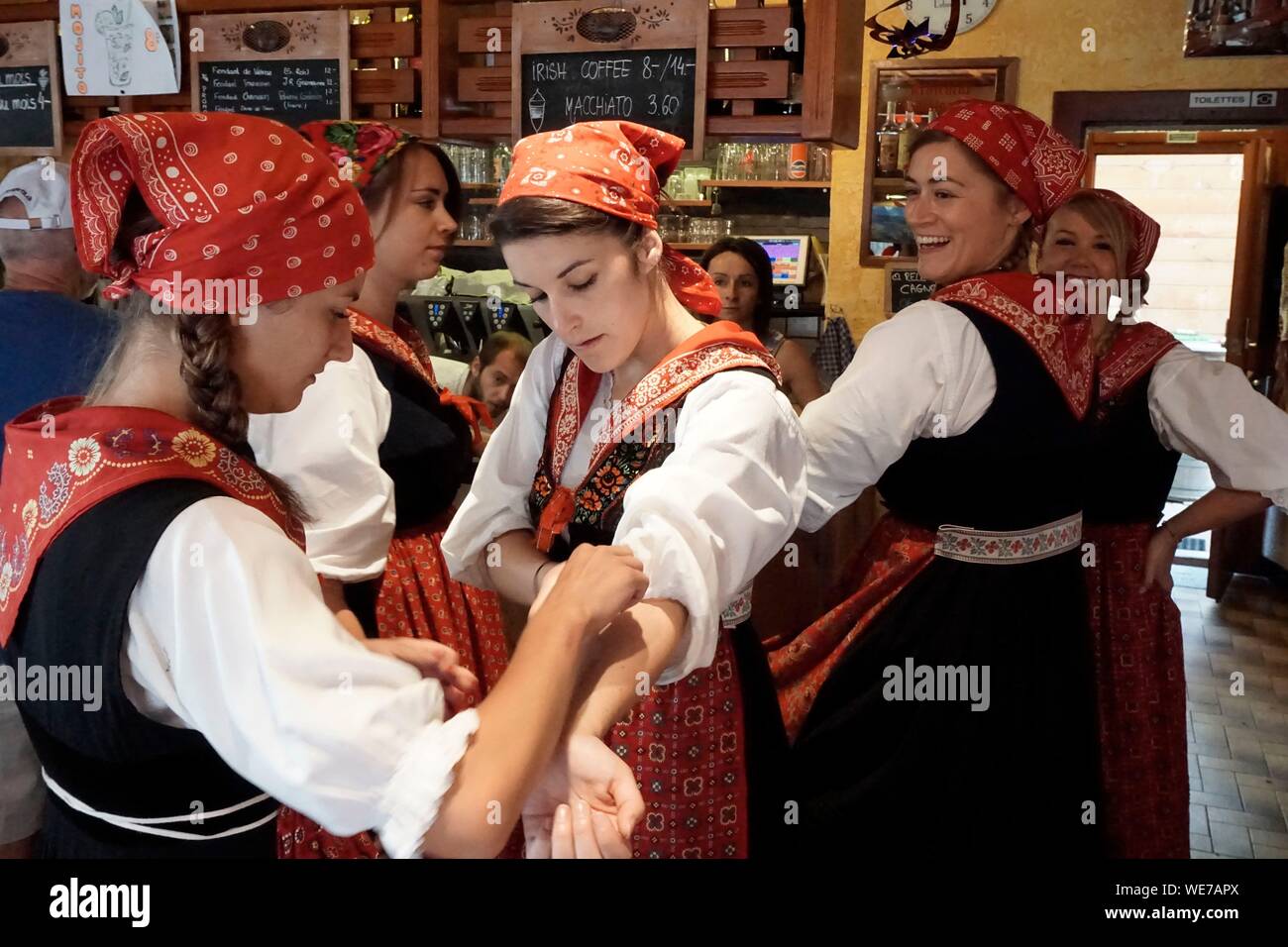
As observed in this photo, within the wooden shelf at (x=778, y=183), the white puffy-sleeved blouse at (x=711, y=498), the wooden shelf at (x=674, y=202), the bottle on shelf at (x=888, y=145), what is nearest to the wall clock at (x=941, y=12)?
the bottle on shelf at (x=888, y=145)

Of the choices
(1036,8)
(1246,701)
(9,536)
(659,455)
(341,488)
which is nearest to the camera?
(9,536)

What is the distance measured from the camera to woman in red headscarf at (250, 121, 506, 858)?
152 cm

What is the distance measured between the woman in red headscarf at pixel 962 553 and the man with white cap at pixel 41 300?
117cm

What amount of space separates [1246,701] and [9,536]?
149 inches

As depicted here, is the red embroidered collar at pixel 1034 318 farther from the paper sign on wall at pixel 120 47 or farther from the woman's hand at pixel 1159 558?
the paper sign on wall at pixel 120 47

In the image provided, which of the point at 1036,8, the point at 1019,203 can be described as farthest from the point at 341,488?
the point at 1036,8

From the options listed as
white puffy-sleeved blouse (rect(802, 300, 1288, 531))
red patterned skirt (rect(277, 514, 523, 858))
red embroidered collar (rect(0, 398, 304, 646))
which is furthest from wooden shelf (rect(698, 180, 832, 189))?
red embroidered collar (rect(0, 398, 304, 646))

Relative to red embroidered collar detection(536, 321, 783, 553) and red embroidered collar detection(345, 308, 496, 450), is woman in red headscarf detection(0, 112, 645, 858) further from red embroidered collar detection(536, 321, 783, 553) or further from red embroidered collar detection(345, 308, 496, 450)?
red embroidered collar detection(345, 308, 496, 450)

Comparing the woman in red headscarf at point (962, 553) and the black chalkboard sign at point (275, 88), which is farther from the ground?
the black chalkboard sign at point (275, 88)

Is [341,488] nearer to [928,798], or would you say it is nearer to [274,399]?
[274,399]

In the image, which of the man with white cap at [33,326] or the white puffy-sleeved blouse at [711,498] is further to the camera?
the man with white cap at [33,326]

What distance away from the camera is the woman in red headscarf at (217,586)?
0.82m

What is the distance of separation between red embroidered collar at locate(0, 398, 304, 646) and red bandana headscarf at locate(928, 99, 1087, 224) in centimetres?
129
